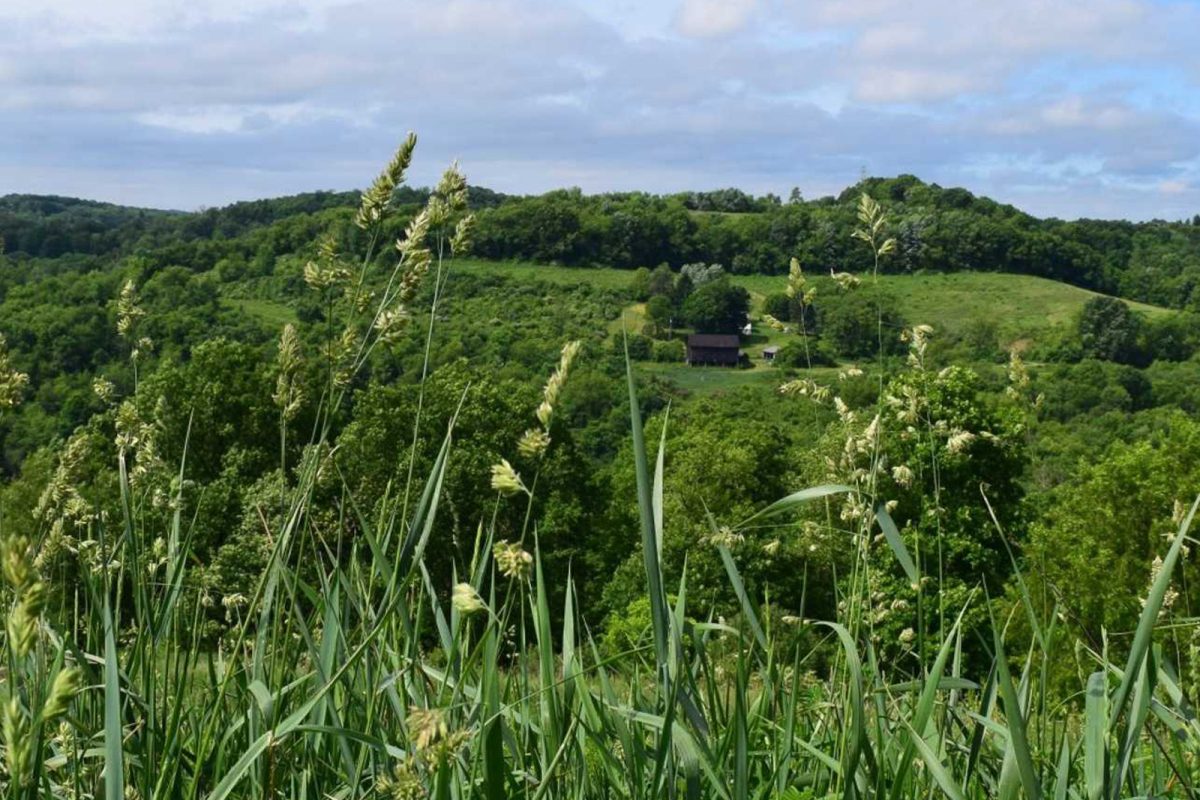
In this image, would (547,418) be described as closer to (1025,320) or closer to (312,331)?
(312,331)

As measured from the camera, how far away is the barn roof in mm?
103312

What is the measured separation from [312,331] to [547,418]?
6.59ft

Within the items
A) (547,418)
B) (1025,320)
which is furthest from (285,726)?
(1025,320)

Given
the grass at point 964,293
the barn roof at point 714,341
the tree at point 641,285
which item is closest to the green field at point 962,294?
the grass at point 964,293

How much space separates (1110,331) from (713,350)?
99.0 feet

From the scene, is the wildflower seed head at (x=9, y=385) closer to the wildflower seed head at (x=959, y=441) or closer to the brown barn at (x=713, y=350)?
the wildflower seed head at (x=959, y=441)

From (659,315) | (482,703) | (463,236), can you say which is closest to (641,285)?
(659,315)

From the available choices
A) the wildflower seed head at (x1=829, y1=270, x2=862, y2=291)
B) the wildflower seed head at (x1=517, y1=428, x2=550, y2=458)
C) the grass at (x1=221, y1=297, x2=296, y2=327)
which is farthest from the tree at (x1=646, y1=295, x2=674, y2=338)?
the wildflower seed head at (x1=517, y1=428, x2=550, y2=458)

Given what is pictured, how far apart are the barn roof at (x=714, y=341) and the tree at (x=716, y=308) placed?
1656 mm

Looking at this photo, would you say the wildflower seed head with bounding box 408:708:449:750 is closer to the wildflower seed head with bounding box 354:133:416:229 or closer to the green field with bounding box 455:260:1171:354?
the wildflower seed head with bounding box 354:133:416:229

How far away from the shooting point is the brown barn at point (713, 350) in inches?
4048

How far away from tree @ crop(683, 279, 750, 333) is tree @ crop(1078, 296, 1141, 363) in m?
27.0

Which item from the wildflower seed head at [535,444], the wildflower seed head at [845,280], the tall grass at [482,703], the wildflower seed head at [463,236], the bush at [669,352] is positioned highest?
the wildflower seed head at [463,236]

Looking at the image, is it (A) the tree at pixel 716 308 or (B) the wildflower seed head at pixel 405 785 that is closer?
(B) the wildflower seed head at pixel 405 785
